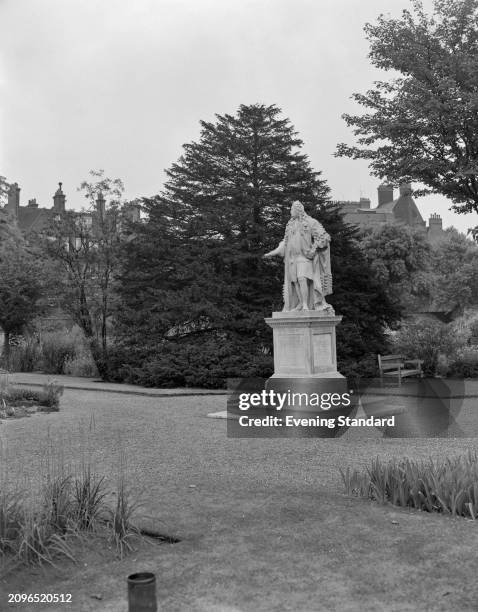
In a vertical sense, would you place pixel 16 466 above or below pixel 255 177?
below

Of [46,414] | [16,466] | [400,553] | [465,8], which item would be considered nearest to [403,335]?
[465,8]

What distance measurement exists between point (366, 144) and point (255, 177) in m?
3.78

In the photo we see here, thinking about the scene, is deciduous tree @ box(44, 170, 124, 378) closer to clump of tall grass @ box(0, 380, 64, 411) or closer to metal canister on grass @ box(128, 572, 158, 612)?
clump of tall grass @ box(0, 380, 64, 411)

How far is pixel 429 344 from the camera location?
2323 cm

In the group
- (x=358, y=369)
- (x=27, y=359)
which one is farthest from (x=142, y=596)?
(x=27, y=359)

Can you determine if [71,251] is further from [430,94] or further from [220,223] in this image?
[430,94]

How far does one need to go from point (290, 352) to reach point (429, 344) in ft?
38.3

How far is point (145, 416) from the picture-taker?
13.0m

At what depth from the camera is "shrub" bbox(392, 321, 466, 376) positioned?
22.4 meters

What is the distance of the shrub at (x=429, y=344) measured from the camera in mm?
22436

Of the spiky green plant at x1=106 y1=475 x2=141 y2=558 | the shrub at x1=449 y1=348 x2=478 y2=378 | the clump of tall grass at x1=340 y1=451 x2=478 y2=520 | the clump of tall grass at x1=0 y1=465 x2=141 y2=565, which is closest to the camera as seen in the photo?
the clump of tall grass at x1=0 y1=465 x2=141 y2=565

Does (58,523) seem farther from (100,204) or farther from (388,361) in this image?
(100,204)

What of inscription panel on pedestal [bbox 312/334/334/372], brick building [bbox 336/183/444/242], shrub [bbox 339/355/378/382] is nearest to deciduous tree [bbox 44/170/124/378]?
shrub [bbox 339/355/378/382]

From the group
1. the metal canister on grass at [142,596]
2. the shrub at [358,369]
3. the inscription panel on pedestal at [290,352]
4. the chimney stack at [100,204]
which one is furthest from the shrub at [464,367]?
the metal canister on grass at [142,596]
